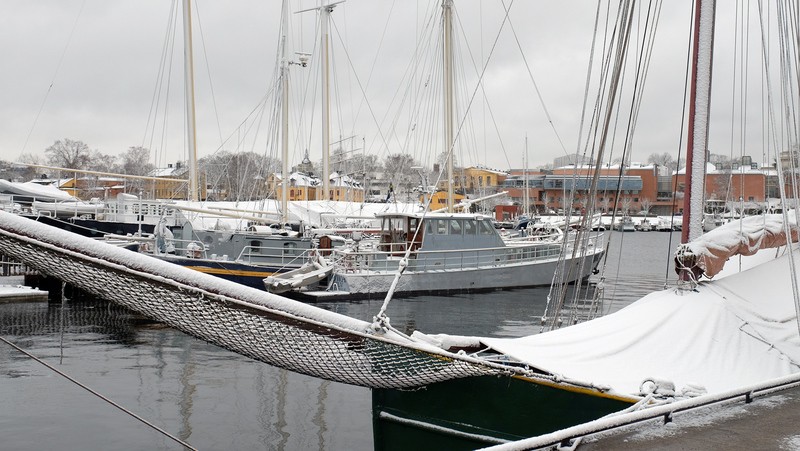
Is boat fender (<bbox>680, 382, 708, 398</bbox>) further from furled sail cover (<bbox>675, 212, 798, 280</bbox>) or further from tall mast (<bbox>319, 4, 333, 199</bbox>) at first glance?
tall mast (<bbox>319, 4, 333, 199</bbox>)

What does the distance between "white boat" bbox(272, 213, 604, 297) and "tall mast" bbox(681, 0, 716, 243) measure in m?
15.8

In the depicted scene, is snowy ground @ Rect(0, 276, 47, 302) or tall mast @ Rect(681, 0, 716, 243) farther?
snowy ground @ Rect(0, 276, 47, 302)

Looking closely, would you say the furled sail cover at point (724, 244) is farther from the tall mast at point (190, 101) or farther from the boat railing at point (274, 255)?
the tall mast at point (190, 101)

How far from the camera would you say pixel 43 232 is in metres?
4.40

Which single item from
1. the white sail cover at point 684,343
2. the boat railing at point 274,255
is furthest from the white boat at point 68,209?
the white sail cover at point 684,343

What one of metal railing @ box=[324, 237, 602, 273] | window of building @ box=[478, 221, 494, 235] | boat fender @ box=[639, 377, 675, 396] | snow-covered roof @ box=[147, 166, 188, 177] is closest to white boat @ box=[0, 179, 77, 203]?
metal railing @ box=[324, 237, 602, 273]

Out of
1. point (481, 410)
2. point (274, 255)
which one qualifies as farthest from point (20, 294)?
point (481, 410)

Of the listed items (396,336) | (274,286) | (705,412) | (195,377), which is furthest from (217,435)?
(274,286)

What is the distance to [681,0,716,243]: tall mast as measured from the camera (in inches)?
346

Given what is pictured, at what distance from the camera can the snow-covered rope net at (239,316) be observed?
14.8 ft

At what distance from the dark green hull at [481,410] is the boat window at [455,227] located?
67.9 feet

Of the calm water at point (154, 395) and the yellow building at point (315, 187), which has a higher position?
the yellow building at point (315, 187)

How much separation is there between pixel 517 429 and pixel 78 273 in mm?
3626

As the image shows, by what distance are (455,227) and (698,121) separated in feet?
59.9
